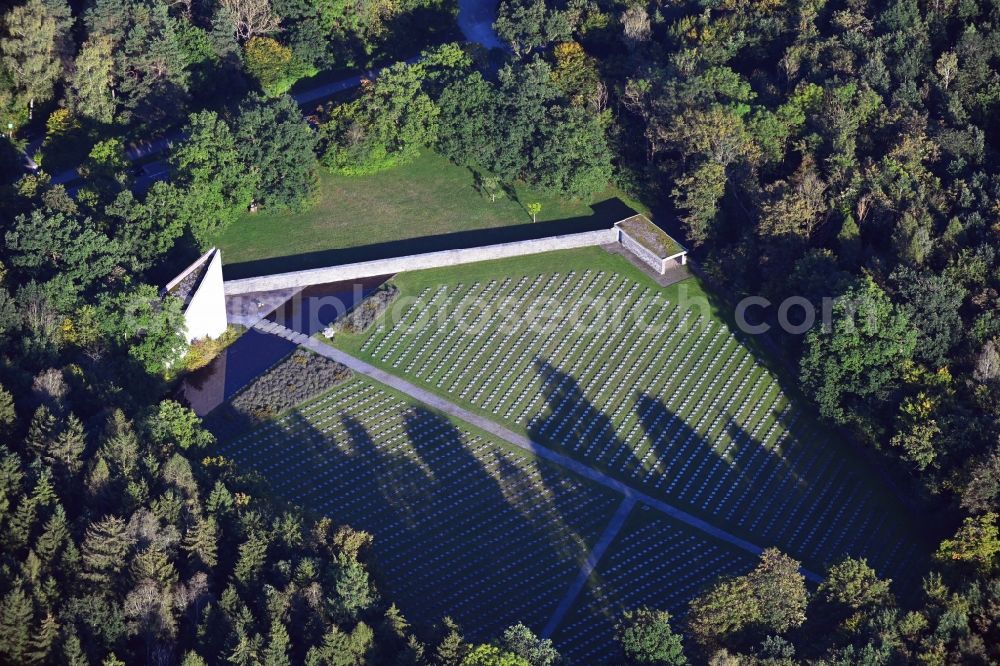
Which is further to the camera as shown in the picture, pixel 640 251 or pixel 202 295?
pixel 640 251

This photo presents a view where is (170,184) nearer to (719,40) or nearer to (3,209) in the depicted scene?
(3,209)

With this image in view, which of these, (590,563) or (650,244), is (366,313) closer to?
(650,244)

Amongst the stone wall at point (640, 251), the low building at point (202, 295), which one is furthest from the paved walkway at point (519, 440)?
the stone wall at point (640, 251)

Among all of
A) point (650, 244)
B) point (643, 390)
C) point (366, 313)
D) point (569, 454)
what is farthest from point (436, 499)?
point (650, 244)

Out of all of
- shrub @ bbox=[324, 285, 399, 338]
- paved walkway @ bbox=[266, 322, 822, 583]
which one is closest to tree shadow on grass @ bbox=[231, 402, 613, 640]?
paved walkway @ bbox=[266, 322, 822, 583]

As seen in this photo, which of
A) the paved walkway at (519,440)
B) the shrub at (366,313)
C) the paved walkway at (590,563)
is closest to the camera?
the paved walkway at (590,563)

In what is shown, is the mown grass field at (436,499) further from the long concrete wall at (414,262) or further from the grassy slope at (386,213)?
the grassy slope at (386,213)

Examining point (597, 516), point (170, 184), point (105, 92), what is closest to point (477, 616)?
point (597, 516)
